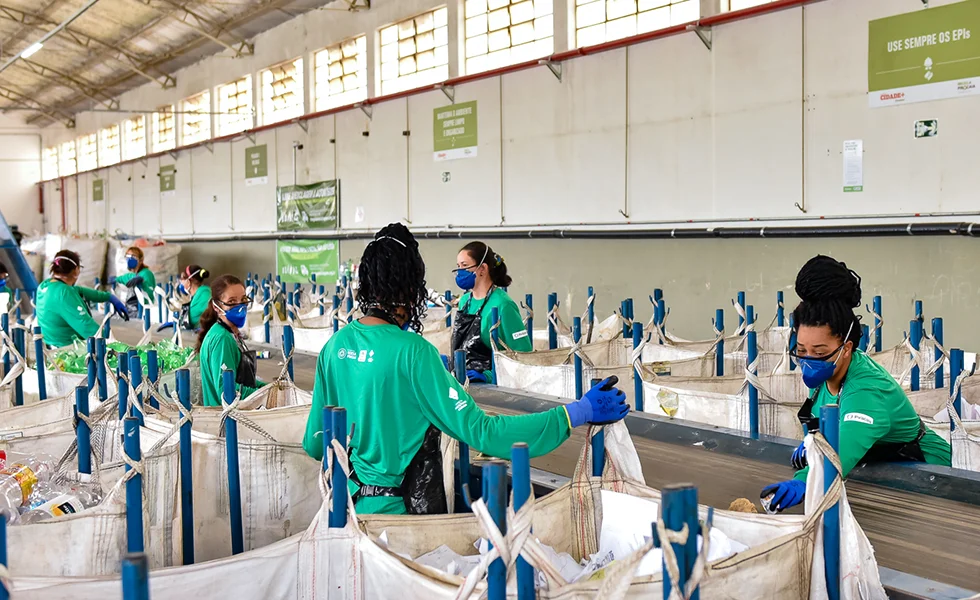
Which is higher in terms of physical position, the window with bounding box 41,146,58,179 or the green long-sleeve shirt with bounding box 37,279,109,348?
the window with bounding box 41,146,58,179

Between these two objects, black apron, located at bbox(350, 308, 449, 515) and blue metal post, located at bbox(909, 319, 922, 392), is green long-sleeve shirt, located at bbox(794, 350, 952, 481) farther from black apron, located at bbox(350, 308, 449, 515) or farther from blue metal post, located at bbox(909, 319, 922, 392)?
blue metal post, located at bbox(909, 319, 922, 392)

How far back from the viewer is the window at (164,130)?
1728cm

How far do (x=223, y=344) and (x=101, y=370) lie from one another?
0.48 m

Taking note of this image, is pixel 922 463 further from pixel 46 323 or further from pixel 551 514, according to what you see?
pixel 46 323

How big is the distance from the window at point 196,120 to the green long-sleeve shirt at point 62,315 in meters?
11.1

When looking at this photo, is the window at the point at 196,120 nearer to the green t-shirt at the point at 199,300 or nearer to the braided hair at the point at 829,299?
the green t-shirt at the point at 199,300

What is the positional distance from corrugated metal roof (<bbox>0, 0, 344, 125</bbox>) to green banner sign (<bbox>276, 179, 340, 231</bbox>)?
2.66 m

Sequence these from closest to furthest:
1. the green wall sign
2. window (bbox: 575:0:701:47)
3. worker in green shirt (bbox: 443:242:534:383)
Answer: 1. worker in green shirt (bbox: 443:242:534:383)
2. window (bbox: 575:0:701:47)
3. the green wall sign

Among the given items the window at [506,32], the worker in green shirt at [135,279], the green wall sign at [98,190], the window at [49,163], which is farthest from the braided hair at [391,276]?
the window at [49,163]

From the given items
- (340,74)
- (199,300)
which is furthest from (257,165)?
(199,300)

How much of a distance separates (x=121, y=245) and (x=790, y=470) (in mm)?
13887

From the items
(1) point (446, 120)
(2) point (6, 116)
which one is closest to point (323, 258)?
(1) point (446, 120)

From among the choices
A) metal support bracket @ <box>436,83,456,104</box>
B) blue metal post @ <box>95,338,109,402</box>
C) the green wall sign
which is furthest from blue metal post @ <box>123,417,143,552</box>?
the green wall sign

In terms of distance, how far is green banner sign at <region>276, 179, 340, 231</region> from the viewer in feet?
41.8
